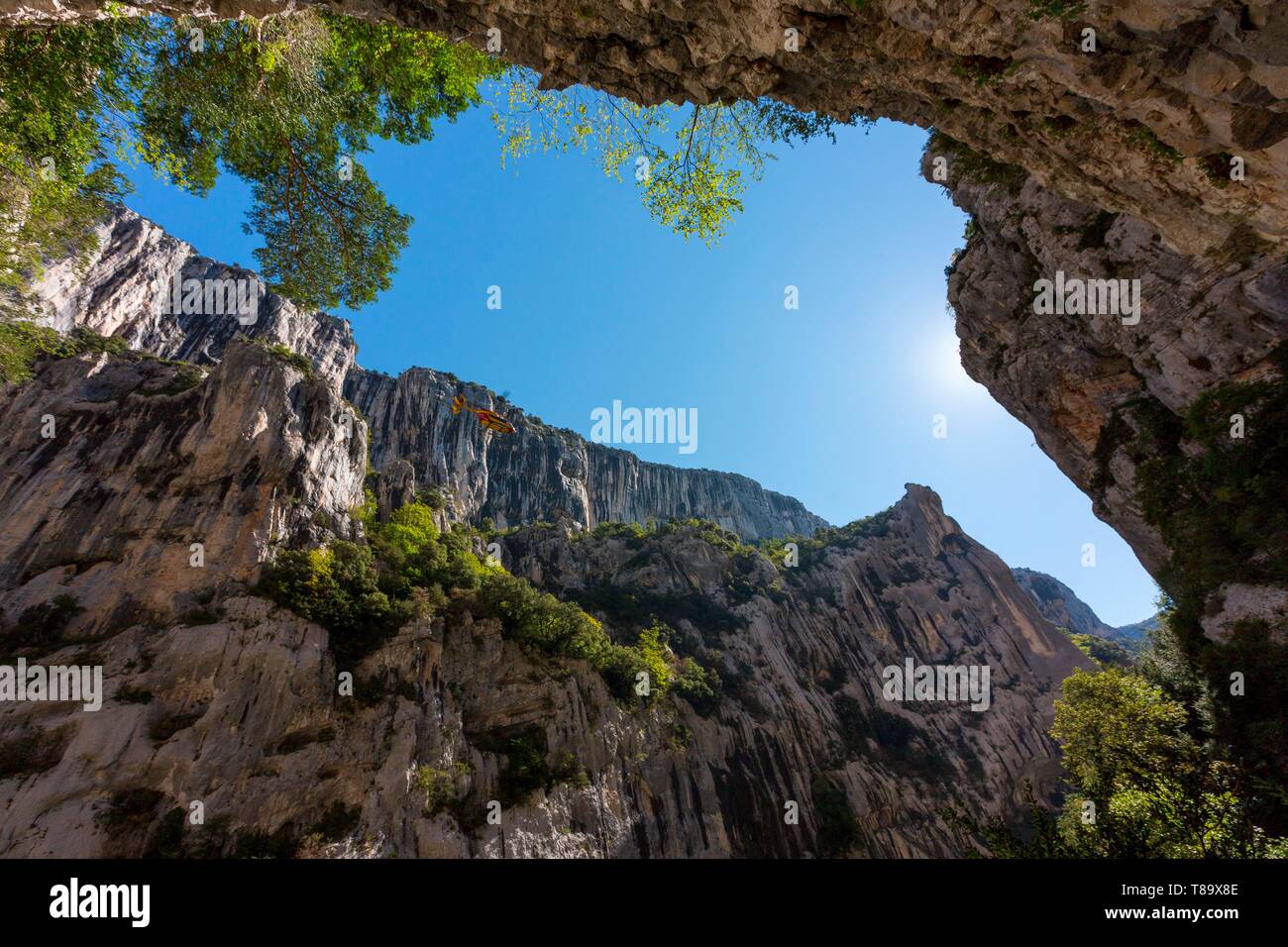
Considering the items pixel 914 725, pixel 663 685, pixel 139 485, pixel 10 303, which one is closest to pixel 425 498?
pixel 139 485

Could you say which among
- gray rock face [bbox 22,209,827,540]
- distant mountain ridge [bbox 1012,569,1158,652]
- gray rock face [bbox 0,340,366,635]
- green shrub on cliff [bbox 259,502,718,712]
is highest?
gray rock face [bbox 22,209,827,540]

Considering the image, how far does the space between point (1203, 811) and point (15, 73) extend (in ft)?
89.1

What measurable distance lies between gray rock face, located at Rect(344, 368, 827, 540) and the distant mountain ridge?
5213 cm

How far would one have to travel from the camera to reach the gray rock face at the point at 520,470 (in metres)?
64.1

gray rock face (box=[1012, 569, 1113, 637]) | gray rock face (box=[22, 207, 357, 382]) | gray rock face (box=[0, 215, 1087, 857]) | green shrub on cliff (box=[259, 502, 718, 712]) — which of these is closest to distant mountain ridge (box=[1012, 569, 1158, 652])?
gray rock face (box=[1012, 569, 1113, 637])

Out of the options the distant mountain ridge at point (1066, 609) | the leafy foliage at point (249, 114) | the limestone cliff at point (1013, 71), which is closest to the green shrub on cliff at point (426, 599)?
the leafy foliage at point (249, 114)

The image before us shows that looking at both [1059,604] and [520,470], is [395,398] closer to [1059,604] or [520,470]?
[520,470]

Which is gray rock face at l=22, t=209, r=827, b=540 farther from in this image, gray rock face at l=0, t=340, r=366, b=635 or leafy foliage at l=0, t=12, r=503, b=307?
leafy foliage at l=0, t=12, r=503, b=307

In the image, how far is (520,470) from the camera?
77375 mm

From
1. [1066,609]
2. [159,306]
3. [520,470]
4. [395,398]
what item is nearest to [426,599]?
[395,398]

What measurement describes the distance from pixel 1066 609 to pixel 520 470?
362ft

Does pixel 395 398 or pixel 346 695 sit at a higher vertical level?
pixel 395 398

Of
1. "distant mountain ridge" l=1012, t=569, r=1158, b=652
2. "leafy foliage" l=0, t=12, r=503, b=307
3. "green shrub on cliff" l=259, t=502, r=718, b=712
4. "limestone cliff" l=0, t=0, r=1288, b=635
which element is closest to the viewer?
"limestone cliff" l=0, t=0, r=1288, b=635

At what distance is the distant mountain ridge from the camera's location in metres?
87.6
